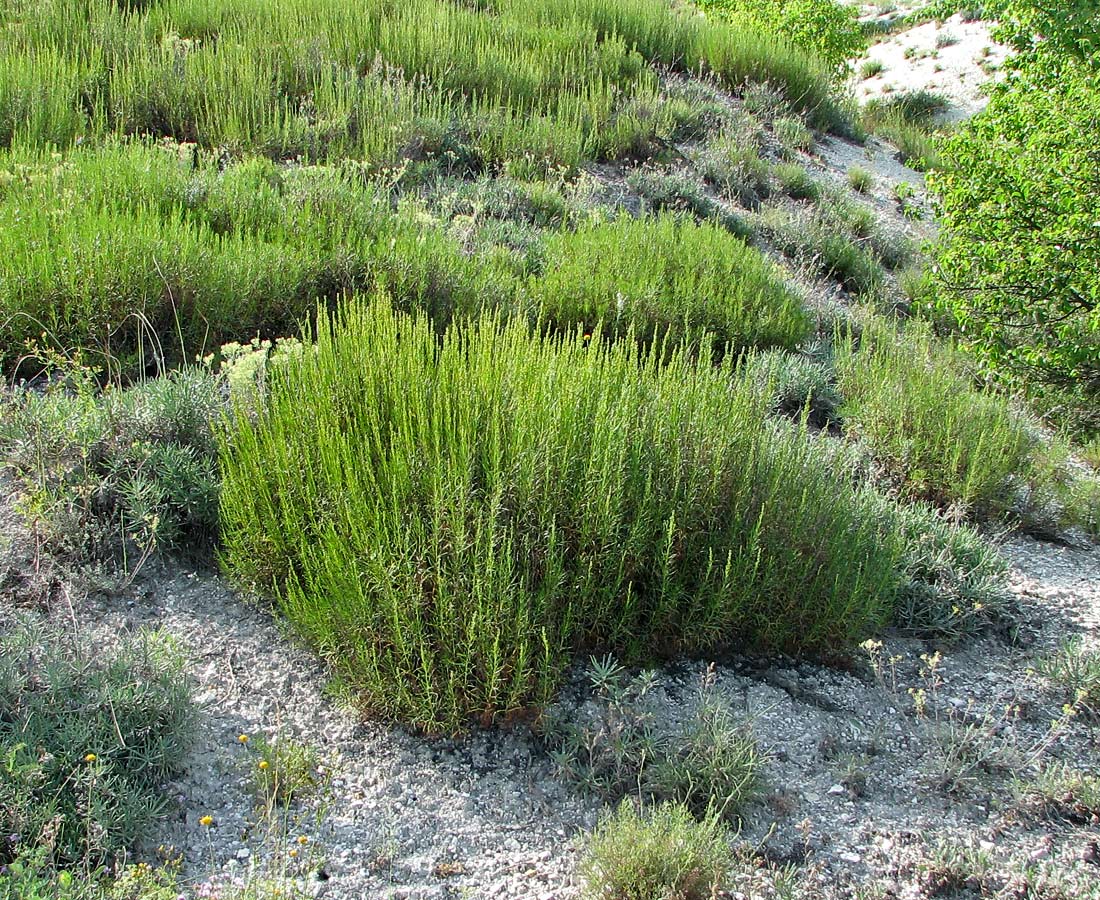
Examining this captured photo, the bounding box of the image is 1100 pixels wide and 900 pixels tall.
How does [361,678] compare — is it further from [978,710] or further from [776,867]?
[978,710]

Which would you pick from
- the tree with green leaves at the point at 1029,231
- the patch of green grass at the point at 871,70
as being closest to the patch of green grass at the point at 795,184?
the tree with green leaves at the point at 1029,231

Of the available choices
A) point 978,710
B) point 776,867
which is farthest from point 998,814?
point 776,867

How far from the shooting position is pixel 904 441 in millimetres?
5051

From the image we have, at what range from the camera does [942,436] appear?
5.00 m

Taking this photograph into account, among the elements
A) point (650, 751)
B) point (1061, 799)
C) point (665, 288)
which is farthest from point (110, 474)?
point (665, 288)

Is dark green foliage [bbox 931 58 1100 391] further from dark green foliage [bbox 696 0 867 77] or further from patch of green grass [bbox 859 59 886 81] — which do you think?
patch of green grass [bbox 859 59 886 81]

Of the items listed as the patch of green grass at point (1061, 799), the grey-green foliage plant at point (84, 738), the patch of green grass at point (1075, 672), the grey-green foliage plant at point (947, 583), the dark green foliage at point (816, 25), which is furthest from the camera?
the dark green foliage at point (816, 25)

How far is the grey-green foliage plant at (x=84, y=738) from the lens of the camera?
2473mm

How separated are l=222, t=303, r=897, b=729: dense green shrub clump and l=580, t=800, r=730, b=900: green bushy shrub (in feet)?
1.83

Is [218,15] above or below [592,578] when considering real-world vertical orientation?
above

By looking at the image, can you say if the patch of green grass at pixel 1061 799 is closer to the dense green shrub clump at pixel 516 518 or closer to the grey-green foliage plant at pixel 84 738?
the dense green shrub clump at pixel 516 518

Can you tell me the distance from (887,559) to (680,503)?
92 centimetres

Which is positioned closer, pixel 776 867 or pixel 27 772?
pixel 27 772

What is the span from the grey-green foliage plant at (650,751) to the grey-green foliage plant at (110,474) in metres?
1.63
